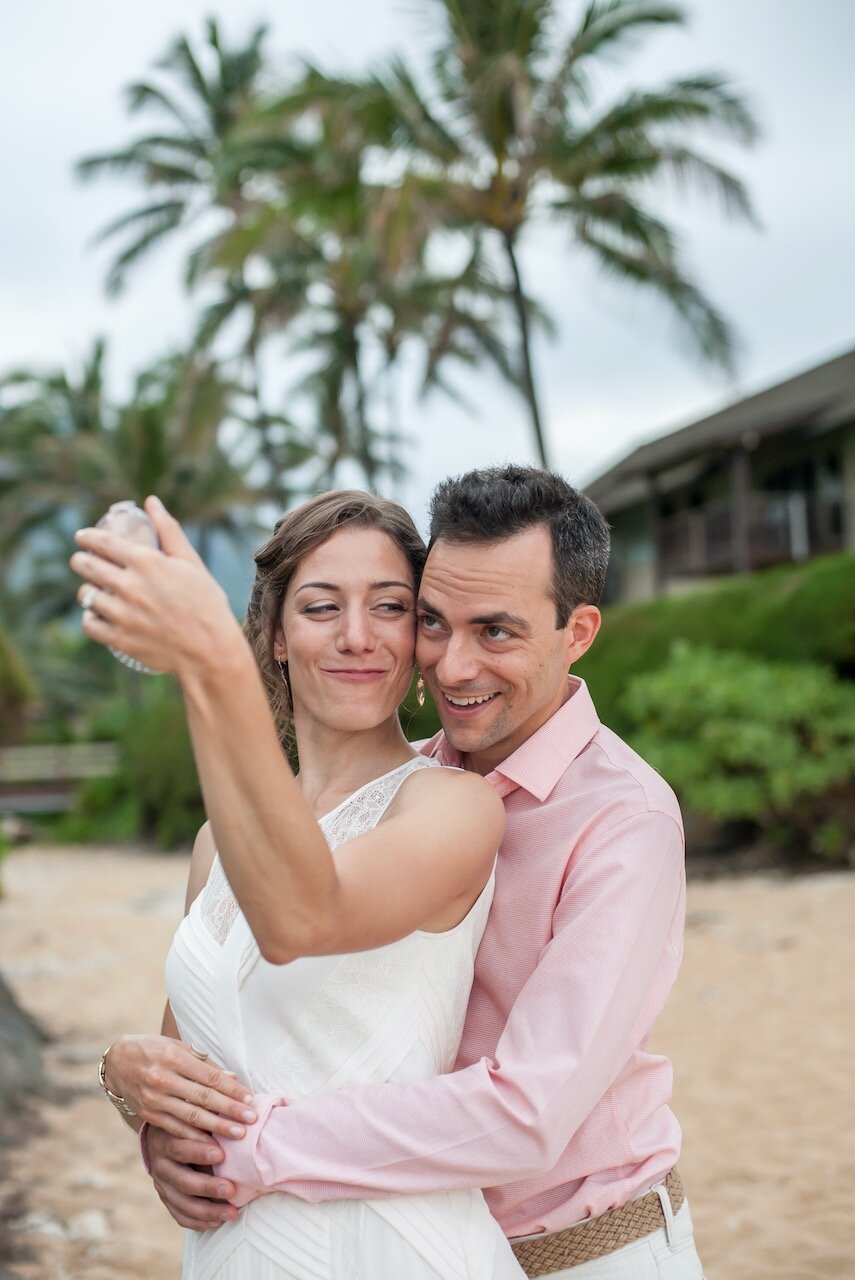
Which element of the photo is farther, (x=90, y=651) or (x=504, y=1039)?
(x=90, y=651)

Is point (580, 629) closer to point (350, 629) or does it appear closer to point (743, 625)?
point (350, 629)

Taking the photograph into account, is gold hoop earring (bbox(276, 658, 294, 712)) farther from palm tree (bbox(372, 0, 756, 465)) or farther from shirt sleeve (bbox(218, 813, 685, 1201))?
palm tree (bbox(372, 0, 756, 465))

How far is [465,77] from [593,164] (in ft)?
7.08

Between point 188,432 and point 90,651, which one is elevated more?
point 188,432

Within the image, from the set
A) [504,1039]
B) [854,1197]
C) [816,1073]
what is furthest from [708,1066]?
[504,1039]

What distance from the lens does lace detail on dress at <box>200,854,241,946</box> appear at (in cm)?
211

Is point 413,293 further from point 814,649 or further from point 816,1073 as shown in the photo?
point 816,1073

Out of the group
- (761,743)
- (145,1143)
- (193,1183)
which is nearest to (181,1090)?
(193,1183)

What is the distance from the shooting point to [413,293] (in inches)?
947

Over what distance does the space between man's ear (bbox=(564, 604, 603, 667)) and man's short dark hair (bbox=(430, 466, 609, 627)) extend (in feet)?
0.06

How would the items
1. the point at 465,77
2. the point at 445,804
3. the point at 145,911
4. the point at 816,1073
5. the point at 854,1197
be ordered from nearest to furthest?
the point at 445,804
the point at 854,1197
the point at 816,1073
the point at 145,911
the point at 465,77

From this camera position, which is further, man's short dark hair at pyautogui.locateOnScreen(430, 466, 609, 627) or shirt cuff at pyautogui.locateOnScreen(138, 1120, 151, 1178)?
man's short dark hair at pyautogui.locateOnScreen(430, 466, 609, 627)

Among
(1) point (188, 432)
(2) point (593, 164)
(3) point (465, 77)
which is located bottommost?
(1) point (188, 432)

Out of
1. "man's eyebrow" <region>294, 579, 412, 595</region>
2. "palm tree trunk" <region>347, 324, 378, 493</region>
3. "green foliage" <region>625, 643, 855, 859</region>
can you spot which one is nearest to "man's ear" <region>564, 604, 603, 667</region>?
"man's eyebrow" <region>294, 579, 412, 595</region>
